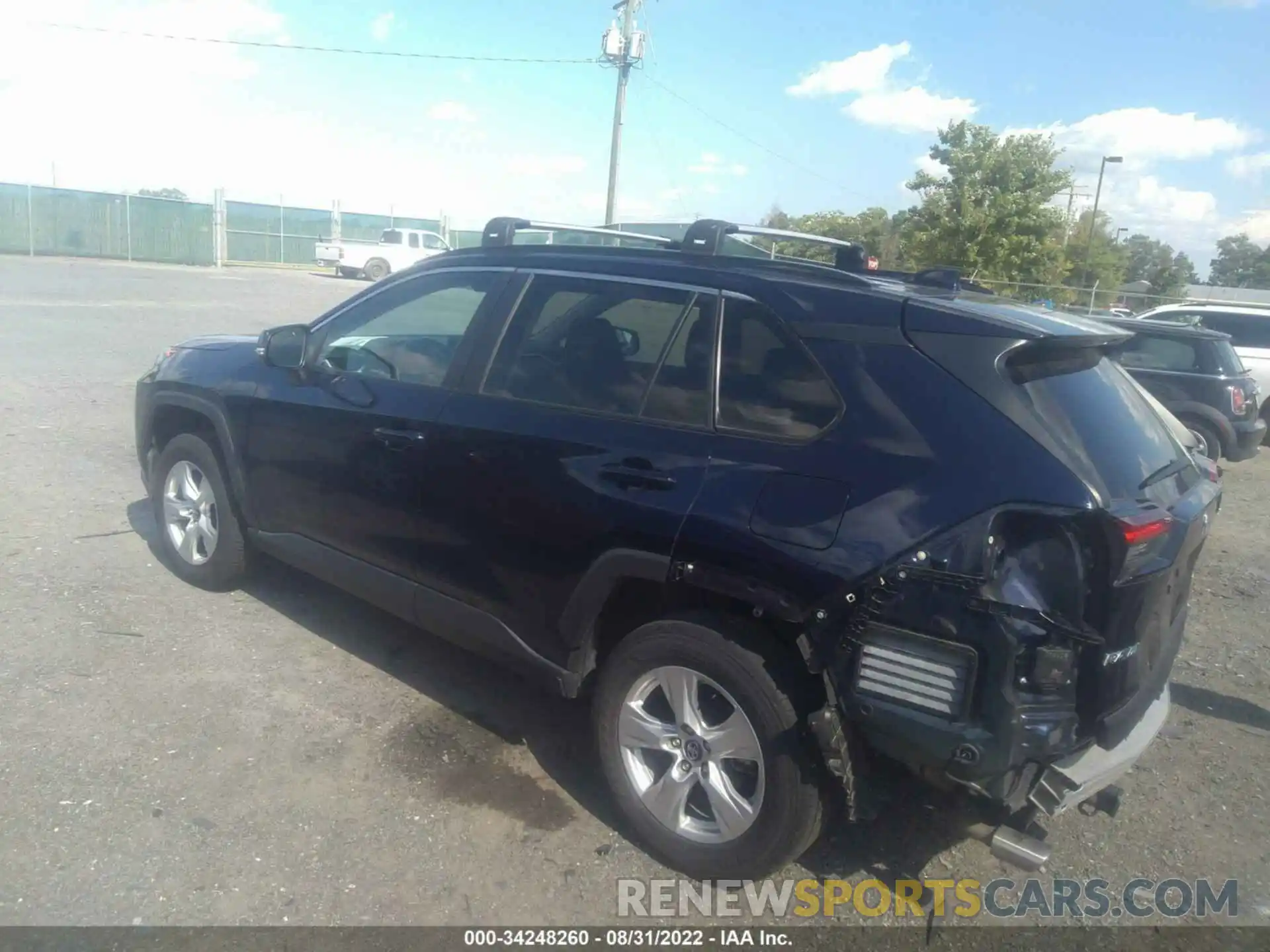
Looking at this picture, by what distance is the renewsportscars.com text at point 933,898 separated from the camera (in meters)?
3.17

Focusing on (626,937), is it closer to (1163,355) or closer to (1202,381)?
(1202,381)

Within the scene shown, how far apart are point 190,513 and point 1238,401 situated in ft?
33.7

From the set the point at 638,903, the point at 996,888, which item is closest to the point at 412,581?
the point at 638,903

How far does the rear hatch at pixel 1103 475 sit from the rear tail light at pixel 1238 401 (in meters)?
8.65

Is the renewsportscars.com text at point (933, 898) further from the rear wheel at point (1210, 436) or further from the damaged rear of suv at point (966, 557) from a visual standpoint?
the rear wheel at point (1210, 436)

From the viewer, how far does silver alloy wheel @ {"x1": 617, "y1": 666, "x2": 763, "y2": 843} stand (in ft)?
10.2

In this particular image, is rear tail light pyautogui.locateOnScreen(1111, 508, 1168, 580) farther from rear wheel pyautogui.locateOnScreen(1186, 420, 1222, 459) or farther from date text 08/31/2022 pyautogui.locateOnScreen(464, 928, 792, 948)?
rear wheel pyautogui.locateOnScreen(1186, 420, 1222, 459)

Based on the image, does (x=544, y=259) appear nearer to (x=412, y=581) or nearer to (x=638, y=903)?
(x=412, y=581)

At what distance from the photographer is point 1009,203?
80.0 feet

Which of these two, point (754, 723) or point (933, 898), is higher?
point (754, 723)

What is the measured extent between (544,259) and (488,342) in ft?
1.29

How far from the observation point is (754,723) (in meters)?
→ 3.01

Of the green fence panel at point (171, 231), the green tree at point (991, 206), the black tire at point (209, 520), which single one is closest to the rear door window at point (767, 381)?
the black tire at point (209, 520)

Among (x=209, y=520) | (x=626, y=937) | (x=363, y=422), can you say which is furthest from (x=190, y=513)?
(x=626, y=937)
